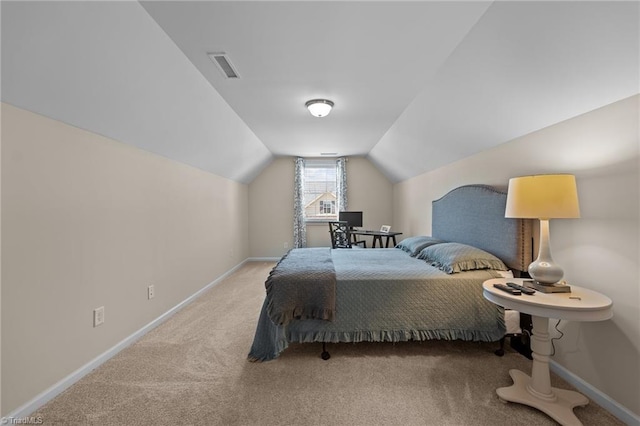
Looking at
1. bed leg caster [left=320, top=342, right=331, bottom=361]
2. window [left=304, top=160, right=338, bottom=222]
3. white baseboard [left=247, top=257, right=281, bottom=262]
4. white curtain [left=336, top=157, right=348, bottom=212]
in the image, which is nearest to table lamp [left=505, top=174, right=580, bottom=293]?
bed leg caster [left=320, top=342, right=331, bottom=361]

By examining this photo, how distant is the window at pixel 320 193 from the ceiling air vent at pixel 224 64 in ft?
13.8

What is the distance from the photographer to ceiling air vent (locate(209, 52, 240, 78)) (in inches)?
83.2

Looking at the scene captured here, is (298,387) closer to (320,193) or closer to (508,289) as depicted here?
(508,289)

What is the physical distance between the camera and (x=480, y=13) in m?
1.66

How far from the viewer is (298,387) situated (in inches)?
73.3


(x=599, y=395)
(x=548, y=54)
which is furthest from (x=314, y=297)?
(x=548, y=54)

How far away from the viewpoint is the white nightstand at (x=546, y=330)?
1.44 m

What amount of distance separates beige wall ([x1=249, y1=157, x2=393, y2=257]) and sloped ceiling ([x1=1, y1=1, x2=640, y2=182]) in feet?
10.6

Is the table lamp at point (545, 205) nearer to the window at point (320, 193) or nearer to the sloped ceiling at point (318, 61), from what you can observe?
the sloped ceiling at point (318, 61)

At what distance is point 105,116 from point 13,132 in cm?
59

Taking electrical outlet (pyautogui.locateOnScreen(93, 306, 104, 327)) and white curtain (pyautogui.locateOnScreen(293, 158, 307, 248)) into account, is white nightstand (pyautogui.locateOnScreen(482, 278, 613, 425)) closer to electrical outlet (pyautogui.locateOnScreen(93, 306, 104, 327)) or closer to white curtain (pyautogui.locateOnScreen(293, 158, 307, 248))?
electrical outlet (pyautogui.locateOnScreen(93, 306, 104, 327))

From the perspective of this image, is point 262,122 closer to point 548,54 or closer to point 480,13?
point 480,13

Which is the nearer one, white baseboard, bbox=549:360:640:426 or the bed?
white baseboard, bbox=549:360:640:426

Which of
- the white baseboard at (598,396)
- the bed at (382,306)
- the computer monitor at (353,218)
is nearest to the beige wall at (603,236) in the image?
the white baseboard at (598,396)
